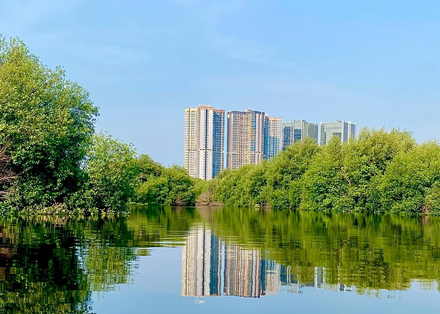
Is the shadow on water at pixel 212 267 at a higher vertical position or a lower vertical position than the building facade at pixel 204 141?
lower

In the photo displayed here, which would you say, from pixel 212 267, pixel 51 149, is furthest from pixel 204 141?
pixel 212 267

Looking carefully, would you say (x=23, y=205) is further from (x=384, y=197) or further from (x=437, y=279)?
(x=384, y=197)

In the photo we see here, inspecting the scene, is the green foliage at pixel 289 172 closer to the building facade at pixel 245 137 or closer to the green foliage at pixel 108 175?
the green foliage at pixel 108 175

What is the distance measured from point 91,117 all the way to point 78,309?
1444 inches

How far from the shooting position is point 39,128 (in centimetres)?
3300

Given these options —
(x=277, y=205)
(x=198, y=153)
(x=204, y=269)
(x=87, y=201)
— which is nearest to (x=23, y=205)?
(x=87, y=201)

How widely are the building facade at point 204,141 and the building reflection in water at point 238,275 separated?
165935mm

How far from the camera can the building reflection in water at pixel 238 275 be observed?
11125 millimetres

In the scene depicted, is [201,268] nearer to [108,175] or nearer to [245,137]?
[108,175]

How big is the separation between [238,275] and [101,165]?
3218 cm

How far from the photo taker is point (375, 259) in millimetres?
15750

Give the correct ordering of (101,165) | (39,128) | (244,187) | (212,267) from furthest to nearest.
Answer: (244,187) < (101,165) < (39,128) < (212,267)

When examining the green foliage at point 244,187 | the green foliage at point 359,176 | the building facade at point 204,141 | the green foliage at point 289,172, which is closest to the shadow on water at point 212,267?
the green foliage at point 359,176

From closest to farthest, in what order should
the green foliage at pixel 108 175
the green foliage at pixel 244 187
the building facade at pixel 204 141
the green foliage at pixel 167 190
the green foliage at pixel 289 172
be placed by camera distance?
the green foliage at pixel 108 175, the green foliage at pixel 289 172, the green foliage at pixel 244 187, the green foliage at pixel 167 190, the building facade at pixel 204 141
